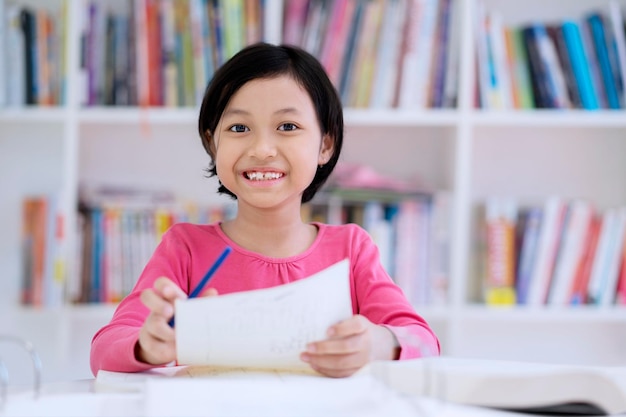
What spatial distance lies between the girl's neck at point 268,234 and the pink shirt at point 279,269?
0.01 metres

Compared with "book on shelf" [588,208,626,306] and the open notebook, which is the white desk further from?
"book on shelf" [588,208,626,306]

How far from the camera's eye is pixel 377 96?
7.63 ft

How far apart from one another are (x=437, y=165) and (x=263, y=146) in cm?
137

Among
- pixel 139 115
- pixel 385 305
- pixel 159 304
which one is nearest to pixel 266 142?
pixel 385 305

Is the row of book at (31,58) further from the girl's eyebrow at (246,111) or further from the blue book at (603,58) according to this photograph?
the blue book at (603,58)

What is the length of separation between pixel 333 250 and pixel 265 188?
0.16 m

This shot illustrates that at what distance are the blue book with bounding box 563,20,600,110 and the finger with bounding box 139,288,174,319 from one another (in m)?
1.71

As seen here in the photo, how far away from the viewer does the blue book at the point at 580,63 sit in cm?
236

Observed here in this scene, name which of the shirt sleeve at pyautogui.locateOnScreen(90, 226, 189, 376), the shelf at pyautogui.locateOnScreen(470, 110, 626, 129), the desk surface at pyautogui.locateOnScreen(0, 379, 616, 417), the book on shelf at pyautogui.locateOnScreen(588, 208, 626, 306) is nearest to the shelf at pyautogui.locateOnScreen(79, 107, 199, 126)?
the shelf at pyautogui.locateOnScreen(470, 110, 626, 129)

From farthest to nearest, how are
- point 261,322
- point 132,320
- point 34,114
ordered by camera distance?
1. point 34,114
2. point 132,320
3. point 261,322

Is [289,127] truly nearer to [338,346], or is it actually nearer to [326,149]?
[326,149]

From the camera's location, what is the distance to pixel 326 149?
144cm

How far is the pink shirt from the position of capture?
122cm

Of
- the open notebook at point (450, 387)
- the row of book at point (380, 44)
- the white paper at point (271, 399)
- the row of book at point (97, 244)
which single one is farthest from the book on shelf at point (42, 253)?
the white paper at point (271, 399)
